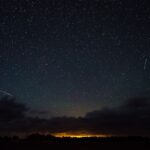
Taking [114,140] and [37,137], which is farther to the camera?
[37,137]

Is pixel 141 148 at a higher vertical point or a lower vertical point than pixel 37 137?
lower

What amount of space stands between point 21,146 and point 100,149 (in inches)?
451

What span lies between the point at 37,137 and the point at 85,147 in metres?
21.4

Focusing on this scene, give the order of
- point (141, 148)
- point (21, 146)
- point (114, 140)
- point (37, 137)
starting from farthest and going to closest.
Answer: point (37, 137), point (114, 140), point (21, 146), point (141, 148)

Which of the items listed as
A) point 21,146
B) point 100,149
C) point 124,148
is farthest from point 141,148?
point 21,146

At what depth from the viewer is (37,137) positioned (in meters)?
68.2

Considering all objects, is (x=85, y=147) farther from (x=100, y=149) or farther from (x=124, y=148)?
(x=124, y=148)

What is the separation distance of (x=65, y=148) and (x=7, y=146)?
27.5 feet

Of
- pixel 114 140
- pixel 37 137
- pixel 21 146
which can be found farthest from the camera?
pixel 37 137

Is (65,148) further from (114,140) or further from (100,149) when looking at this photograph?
(114,140)

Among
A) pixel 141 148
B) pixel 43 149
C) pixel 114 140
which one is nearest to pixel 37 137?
pixel 114 140

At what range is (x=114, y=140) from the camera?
57.5 metres

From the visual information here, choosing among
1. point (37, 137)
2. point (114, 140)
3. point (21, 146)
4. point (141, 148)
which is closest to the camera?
point (141, 148)

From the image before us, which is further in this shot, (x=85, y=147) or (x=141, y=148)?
(x=85, y=147)
